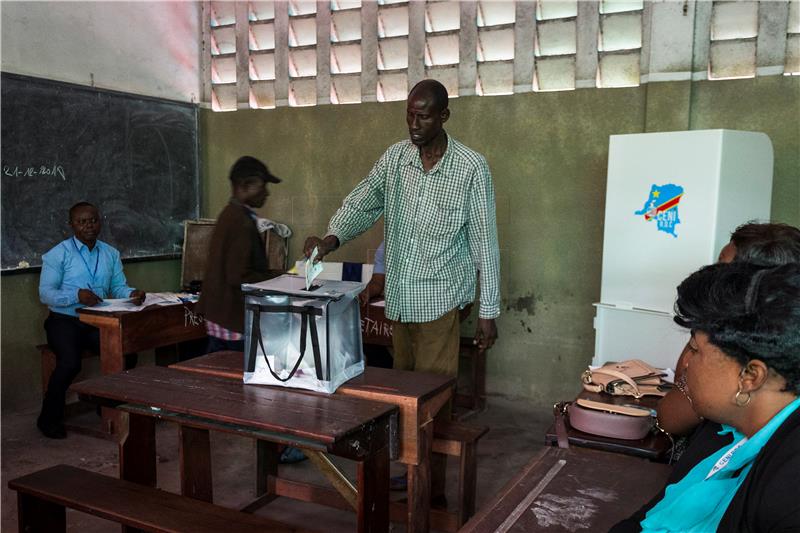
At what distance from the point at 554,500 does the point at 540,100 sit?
3.50 m

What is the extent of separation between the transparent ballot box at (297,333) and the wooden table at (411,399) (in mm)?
119

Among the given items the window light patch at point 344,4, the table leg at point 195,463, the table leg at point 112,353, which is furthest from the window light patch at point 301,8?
the table leg at point 195,463

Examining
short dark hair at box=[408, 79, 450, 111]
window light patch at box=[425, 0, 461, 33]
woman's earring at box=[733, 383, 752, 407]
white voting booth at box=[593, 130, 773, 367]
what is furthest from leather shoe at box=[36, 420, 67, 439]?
woman's earring at box=[733, 383, 752, 407]

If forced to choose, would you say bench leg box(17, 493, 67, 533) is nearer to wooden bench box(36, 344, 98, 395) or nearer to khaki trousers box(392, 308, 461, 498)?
khaki trousers box(392, 308, 461, 498)

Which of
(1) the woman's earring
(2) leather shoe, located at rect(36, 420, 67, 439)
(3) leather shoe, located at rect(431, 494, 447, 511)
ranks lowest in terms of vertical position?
(2) leather shoe, located at rect(36, 420, 67, 439)

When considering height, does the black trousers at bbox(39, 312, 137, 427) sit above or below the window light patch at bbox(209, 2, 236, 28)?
below

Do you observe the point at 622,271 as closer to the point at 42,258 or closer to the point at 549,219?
the point at 549,219

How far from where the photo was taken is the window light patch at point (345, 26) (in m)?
5.25

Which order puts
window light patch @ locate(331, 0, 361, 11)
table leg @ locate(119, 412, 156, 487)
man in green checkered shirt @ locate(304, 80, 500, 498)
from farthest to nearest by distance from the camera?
window light patch @ locate(331, 0, 361, 11) < man in green checkered shirt @ locate(304, 80, 500, 498) < table leg @ locate(119, 412, 156, 487)

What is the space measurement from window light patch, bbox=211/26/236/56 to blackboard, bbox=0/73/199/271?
1.70 feet

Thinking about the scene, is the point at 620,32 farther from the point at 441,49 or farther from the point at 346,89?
the point at 346,89

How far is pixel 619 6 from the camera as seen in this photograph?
4.42 metres

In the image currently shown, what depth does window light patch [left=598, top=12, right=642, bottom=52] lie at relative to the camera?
4.39 meters

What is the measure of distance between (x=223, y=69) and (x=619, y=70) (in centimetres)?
321
